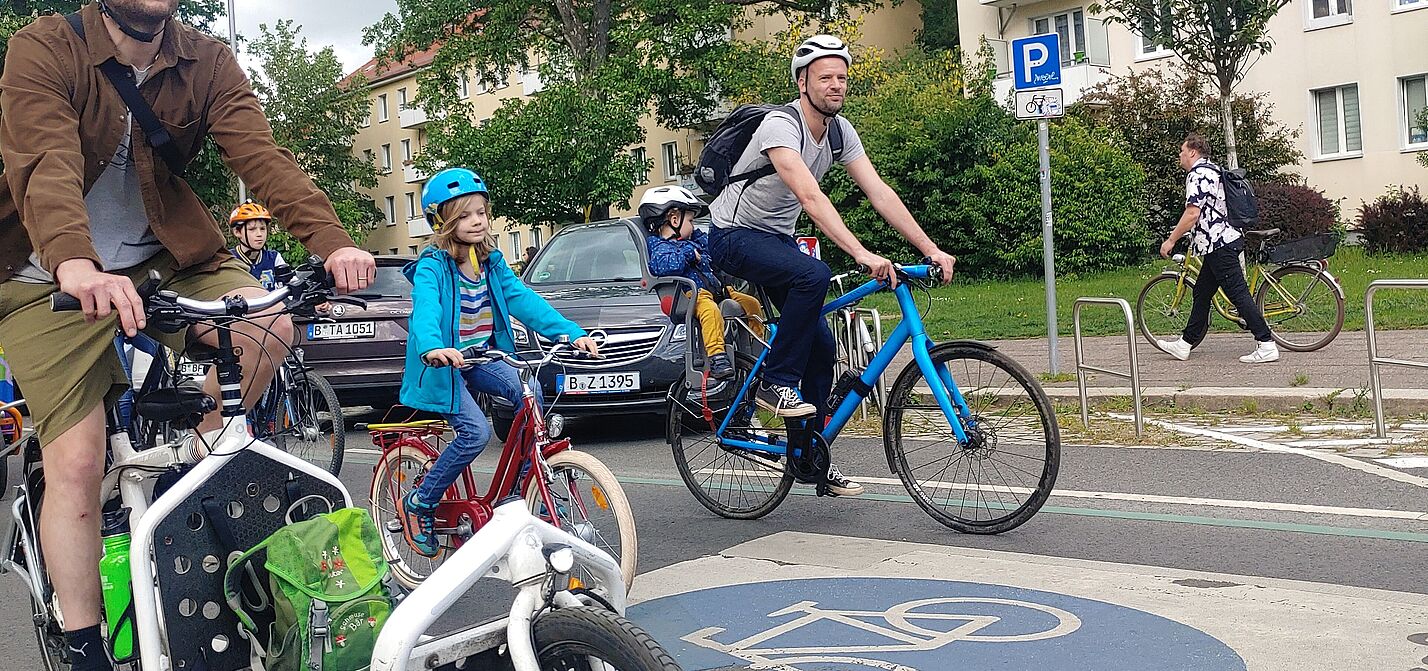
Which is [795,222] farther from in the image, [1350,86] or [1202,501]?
[1350,86]

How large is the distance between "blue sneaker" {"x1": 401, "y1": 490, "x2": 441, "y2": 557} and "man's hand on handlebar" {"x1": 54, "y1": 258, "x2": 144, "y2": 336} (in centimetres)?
242

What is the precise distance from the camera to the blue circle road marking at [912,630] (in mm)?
4492

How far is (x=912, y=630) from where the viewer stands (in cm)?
490

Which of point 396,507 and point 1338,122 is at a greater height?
point 1338,122

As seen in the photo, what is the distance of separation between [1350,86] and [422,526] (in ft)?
103

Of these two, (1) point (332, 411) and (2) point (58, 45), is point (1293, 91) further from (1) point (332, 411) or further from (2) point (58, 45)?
(2) point (58, 45)

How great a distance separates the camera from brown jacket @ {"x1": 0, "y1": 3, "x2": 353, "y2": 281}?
355 cm

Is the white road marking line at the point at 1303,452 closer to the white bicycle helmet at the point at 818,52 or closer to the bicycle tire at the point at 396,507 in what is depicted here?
the white bicycle helmet at the point at 818,52

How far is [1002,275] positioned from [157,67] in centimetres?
2605

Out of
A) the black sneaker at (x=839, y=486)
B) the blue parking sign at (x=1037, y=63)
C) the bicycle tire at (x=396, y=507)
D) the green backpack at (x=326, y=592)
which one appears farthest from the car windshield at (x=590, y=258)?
the green backpack at (x=326, y=592)

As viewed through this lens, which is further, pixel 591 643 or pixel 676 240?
pixel 676 240

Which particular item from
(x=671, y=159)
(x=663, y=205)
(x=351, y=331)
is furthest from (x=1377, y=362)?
(x=671, y=159)

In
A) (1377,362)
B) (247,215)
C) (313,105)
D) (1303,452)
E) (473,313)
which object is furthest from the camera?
(313,105)

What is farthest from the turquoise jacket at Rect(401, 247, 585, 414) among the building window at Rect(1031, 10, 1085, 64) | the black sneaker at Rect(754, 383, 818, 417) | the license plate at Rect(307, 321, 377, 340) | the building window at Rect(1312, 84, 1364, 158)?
the building window at Rect(1031, 10, 1085, 64)
